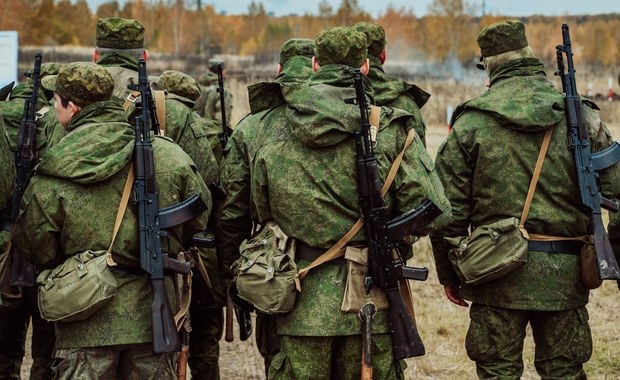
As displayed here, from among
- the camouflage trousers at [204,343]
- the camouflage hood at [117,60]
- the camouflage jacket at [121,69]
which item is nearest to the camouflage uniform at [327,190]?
the camouflage jacket at [121,69]

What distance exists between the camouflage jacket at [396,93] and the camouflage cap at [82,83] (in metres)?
2.31

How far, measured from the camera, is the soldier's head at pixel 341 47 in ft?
16.9

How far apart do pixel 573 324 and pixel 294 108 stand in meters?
2.17

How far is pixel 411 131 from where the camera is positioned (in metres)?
5.18

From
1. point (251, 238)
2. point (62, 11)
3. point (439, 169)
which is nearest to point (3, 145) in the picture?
point (251, 238)

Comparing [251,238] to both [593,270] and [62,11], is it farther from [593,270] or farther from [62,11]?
[62,11]

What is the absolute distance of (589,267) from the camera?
19.2 ft

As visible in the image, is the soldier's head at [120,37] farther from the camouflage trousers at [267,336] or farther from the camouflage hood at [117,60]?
the camouflage trousers at [267,336]

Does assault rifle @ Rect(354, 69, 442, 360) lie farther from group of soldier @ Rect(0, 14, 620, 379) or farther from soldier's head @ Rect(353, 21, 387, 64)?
soldier's head @ Rect(353, 21, 387, 64)

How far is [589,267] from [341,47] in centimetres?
197

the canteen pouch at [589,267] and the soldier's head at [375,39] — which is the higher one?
the soldier's head at [375,39]

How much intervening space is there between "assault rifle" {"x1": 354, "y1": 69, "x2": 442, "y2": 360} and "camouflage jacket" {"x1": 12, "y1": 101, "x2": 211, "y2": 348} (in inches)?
40.7

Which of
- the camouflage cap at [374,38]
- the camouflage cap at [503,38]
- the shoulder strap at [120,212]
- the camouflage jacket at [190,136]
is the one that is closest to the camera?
the shoulder strap at [120,212]

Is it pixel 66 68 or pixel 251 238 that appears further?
pixel 251 238
